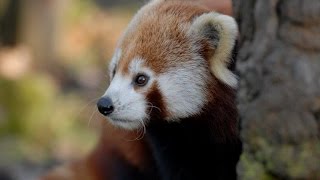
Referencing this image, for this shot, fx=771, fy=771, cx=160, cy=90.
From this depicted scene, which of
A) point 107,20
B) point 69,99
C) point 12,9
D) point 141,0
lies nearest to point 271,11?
point 141,0

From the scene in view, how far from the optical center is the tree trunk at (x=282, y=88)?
122 inches

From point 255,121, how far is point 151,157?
1767 millimetres

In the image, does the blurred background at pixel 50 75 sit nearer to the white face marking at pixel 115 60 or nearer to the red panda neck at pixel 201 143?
the white face marking at pixel 115 60

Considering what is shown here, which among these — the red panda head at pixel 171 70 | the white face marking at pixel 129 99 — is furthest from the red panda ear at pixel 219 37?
the white face marking at pixel 129 99

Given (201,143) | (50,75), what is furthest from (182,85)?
(50,75)

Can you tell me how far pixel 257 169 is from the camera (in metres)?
3.39

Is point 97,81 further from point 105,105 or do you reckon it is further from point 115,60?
point 105,105

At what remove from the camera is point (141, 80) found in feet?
13.1

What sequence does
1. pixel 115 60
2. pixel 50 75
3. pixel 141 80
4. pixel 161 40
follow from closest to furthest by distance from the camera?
pixel 141 80
pixel 161 40
pixel 115 60
pixel 50 75

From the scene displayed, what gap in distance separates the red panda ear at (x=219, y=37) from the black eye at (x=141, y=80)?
0.35 metres

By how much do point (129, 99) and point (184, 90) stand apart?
0.30 m

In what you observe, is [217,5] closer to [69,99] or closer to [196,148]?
[196,148]

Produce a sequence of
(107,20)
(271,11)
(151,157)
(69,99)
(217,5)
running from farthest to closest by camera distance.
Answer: (107,20) < (69,99) < (151,157) < (217,5) < (271,11)

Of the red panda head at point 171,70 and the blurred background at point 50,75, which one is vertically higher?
the red panda head at point 171,70
